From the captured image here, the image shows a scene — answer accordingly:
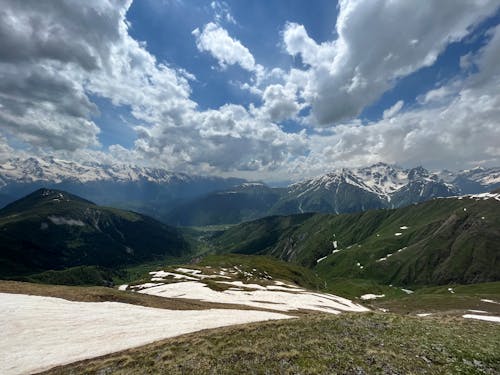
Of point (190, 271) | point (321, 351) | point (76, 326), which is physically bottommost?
point (76, 326)

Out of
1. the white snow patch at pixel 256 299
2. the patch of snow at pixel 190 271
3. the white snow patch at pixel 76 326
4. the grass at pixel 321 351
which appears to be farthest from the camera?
the patch of snow at pixel 190 271

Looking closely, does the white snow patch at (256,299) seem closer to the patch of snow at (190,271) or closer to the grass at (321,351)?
the grass at (321,351)

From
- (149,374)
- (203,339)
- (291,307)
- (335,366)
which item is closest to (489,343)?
(335,366)

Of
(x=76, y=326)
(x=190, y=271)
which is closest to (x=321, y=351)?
(x=76, y=326)

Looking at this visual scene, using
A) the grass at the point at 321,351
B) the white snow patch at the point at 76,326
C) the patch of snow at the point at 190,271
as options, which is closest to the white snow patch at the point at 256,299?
the white snow patch at the point at 76,326

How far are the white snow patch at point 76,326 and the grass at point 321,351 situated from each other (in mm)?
3696

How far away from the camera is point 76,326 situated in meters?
36.3

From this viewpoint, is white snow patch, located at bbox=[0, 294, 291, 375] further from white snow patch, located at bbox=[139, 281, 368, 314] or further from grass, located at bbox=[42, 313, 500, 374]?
white snow patch, located at bbox=[139, 281, 368, 314]

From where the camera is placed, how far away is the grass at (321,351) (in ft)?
63.3

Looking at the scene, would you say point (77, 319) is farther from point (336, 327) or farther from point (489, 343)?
point (489, 343)

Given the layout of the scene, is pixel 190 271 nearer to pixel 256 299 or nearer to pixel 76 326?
pixel 256 299

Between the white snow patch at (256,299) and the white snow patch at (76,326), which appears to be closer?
the white snow patch at (76,326)

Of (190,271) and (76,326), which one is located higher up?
(190,271)

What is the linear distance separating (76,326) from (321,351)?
105ft
